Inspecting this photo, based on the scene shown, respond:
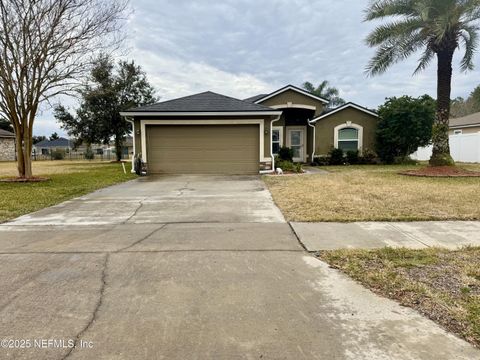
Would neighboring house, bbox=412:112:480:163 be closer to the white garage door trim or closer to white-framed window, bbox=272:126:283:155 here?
white-framed window, bbox=272:126:283:155

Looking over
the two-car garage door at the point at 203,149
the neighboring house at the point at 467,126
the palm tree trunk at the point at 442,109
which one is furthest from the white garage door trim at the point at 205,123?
the neighboring house at the point at 467,126

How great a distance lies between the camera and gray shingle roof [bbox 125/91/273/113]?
48.9 ft

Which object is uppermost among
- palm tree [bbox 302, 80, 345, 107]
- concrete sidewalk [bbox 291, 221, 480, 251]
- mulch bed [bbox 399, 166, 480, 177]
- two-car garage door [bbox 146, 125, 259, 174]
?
palm tree [bbox 302, 80, 345, 107]

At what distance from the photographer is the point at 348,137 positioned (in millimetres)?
20188

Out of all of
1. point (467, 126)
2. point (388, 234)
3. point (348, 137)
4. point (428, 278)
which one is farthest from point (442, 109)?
point (467, 126)

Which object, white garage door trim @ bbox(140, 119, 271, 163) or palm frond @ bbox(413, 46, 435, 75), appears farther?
white garage door trim @ bbox(140, 119, 271, 163)

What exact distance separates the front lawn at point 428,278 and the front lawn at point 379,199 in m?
1.90

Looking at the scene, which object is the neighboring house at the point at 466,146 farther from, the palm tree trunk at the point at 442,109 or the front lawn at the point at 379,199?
the front lawn at the point at 379,199

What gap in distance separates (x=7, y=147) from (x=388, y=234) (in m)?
41.8

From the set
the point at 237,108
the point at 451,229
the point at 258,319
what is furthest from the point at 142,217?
the point at 237,108

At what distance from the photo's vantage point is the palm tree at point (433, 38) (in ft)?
40.3

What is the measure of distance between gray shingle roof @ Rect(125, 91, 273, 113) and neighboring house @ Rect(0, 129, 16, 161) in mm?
28867

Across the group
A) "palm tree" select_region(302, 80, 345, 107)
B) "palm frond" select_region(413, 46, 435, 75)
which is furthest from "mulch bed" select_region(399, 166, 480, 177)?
"palm tree" select_region(302, 80, 345, 107)

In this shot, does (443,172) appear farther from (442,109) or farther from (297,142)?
(297,142)
